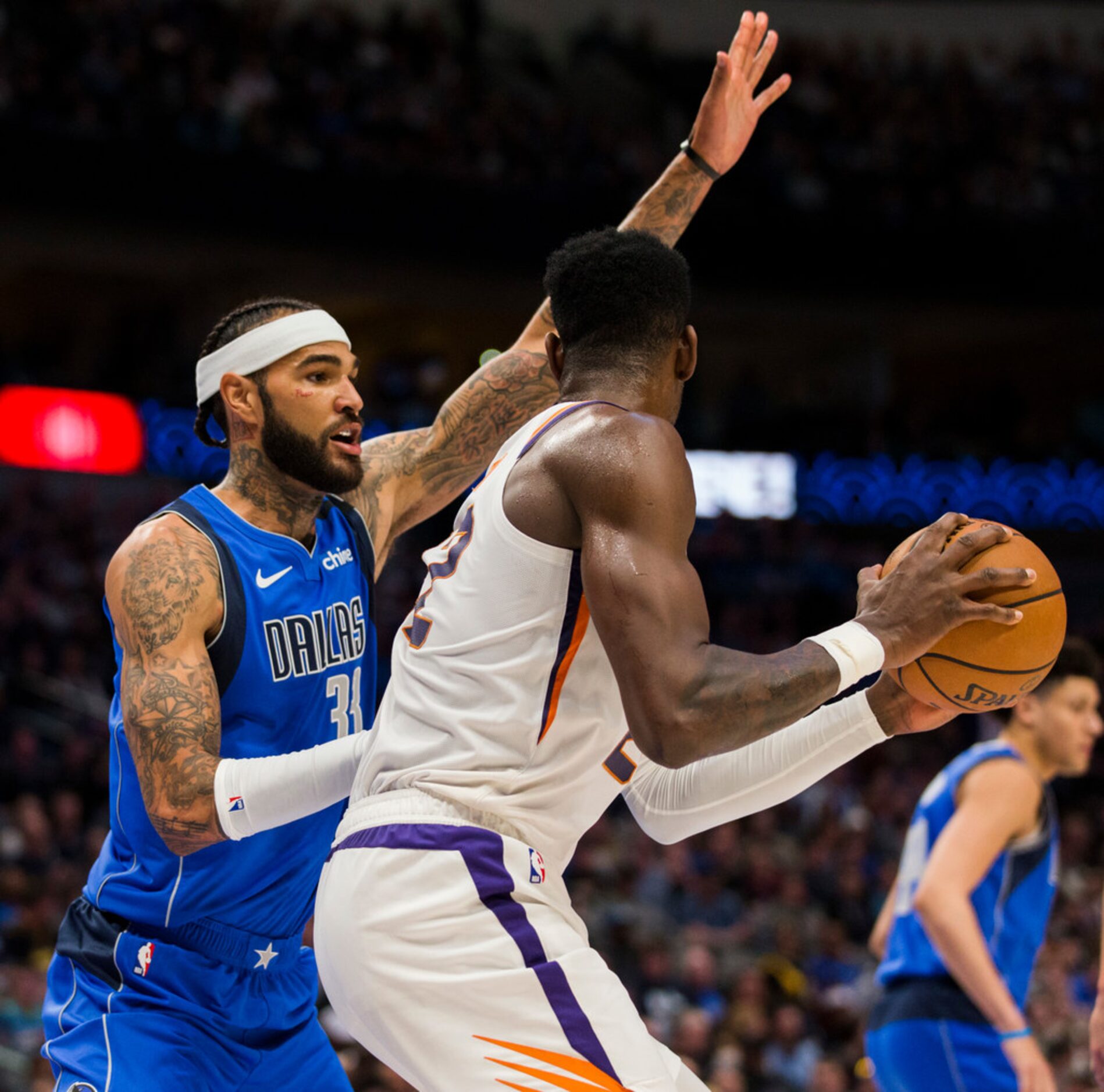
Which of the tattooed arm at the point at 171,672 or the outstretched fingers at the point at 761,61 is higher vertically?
the outstretched fingers at the point at 761,61

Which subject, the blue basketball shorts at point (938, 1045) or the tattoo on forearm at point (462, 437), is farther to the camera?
the blue basketball shorts at point (938, 1045)

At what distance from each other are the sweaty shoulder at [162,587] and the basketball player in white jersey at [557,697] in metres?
0.66

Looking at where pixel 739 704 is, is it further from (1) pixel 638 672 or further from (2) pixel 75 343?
(2) pixel 75 343

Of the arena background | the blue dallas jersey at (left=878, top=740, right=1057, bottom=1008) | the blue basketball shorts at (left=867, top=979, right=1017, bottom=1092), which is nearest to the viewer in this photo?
the blue basketball shorts at (left=867, top=979, right=1017, bottom=1092)

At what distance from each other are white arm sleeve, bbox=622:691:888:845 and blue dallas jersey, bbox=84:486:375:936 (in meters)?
0.84

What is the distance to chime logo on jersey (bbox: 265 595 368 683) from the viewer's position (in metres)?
3.30

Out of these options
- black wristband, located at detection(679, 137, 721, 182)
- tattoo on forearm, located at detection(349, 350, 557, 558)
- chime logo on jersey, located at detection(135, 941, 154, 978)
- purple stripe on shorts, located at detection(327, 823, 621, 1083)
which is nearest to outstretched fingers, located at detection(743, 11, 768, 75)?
black wristband, located at detection(679, 137, 721, 182)

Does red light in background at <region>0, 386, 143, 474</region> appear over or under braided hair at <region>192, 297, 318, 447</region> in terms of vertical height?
over

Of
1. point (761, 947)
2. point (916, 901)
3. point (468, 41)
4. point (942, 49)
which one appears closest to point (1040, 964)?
point (761, 947)

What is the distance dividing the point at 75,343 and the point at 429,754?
17.7 meters

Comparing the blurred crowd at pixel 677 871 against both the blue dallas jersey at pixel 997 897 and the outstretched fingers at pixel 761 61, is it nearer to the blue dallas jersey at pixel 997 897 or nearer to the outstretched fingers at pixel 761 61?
the blue dallas jersey at pixel 997 897

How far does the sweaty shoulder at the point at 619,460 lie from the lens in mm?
2404

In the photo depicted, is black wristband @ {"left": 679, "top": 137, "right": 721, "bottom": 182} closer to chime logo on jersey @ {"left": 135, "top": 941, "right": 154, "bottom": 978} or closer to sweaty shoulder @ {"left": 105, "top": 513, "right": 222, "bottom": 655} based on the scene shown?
sweaty shoulder @ {"left": 105, "top": 513, "right": 222, "bottom": 655}

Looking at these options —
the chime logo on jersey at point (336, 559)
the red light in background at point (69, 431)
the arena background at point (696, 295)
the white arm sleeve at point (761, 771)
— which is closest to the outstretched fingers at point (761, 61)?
the chime logo on jersey at point (336, 559)
